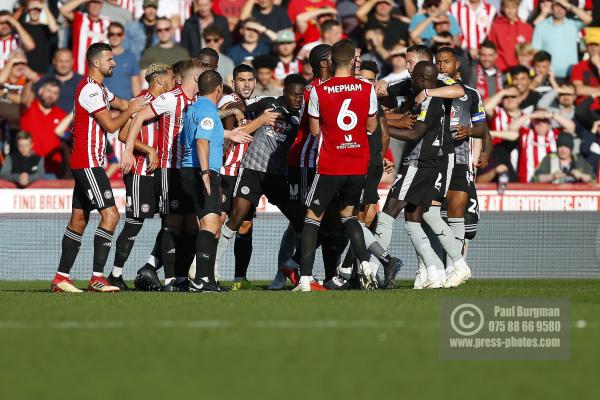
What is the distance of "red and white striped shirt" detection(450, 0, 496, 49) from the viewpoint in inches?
822

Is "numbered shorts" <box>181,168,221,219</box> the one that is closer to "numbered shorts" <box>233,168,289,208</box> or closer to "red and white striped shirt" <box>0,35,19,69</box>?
"numbered shorts" <box>233,168,289,208</box>

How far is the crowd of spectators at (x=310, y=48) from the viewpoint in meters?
18.4

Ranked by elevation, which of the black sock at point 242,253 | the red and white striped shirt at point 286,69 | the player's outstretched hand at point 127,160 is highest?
the red and white striped shirt at point 286,69

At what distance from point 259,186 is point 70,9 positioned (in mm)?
7833

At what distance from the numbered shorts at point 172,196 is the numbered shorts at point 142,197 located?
0.23 m

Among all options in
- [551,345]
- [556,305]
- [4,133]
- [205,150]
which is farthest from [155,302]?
[4,133]

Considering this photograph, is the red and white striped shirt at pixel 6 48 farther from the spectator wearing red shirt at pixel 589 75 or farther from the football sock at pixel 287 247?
the spectator wearing red shirt at pixel 589 75

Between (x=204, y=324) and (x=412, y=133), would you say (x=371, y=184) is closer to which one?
(x=412, y=133)

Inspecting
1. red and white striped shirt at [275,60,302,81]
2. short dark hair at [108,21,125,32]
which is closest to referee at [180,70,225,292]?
red and white striped shirt at [275,60,302,81]

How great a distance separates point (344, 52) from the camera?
11.6 m

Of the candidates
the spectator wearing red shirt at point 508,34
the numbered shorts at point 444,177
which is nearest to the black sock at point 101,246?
the numbered shorts at point 444,177

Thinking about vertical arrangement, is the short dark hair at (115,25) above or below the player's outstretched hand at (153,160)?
above
